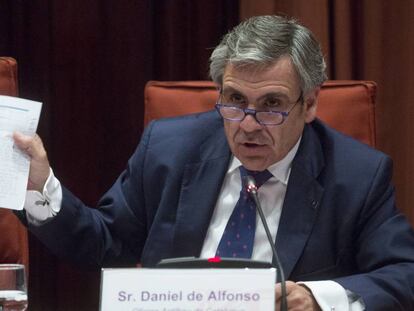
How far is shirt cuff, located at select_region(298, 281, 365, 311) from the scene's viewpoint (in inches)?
69.1

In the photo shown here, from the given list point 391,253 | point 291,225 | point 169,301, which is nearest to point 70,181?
point 291,225

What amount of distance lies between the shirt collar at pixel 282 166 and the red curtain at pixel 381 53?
75 cm

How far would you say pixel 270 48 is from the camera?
2.01 metres

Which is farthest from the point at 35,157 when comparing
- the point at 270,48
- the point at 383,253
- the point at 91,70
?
the point at 91,70

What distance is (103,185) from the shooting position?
2.90 m

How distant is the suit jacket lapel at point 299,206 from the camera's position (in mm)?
2023

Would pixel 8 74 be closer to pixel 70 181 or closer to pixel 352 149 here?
pixel 70 181

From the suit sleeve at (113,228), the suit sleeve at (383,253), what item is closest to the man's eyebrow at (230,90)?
the suit sleeve at (113,228)

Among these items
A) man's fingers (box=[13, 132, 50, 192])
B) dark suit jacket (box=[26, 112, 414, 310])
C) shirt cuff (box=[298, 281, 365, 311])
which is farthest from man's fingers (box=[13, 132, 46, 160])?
shirt cuff (box=[298, 281, 365, 311])

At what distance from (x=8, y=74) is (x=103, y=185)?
0.74 m

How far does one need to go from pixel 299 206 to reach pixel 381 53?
940mm

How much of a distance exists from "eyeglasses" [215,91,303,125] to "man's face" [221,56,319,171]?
11 millimetres

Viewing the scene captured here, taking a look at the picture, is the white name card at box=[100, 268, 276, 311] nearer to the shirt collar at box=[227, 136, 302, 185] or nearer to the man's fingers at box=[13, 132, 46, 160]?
the man's fingers at box=[13, 132, 46, 160]

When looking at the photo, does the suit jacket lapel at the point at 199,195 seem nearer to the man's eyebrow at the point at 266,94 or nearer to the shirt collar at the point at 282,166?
the shirt collar at the point at 282,166
